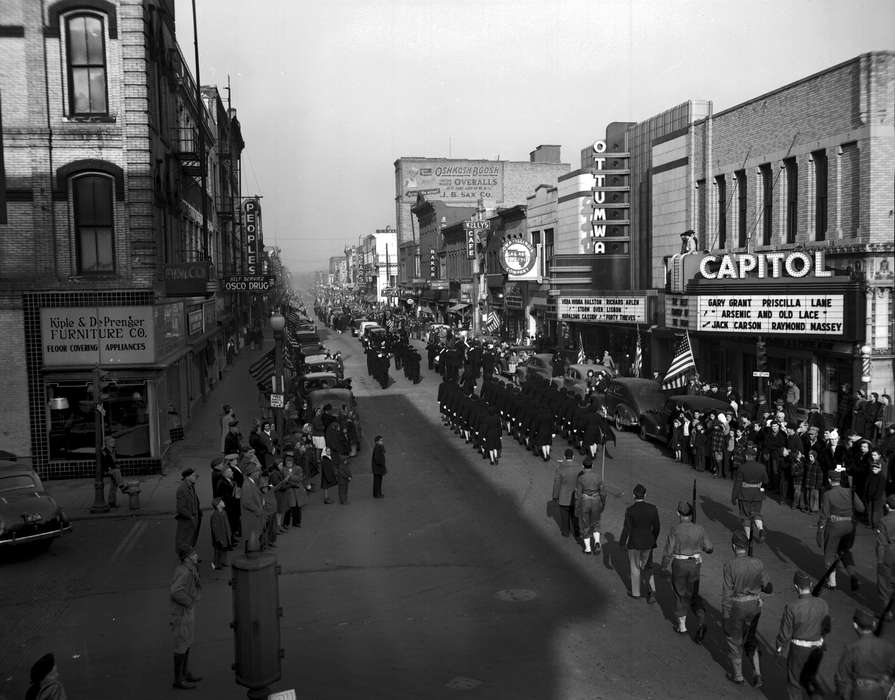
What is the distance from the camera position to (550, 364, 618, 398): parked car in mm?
29984

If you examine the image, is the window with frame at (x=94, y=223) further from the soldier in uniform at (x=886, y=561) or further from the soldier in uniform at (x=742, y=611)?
the soldier in uniform at (x=886, y=561)

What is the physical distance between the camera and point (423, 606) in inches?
506

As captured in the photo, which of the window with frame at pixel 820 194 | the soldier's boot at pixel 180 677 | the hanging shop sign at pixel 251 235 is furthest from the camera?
the hanging shop sign at pixel 251 235

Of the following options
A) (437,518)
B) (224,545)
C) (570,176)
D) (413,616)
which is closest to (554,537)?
(437,518)

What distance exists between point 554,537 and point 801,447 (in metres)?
5.85

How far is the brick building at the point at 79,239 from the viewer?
23.0 meters

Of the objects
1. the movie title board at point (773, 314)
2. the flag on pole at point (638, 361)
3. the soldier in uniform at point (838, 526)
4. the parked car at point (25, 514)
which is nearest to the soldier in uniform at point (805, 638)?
the soldier in uniform at point (838, 526)

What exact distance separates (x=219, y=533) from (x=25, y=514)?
384 centimetres

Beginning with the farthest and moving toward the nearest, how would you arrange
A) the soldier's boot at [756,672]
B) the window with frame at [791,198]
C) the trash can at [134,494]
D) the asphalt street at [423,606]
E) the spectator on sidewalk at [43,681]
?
the window with frame at [791,198] < the trash can at [134,494] < the asphalt street at [423,606] < the soldier's boot at [756,672] < the spectator on sidewalk at [43,681]

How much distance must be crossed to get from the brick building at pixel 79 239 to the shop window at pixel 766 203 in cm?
1999

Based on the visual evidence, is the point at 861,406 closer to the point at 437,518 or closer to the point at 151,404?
the point at 437,518

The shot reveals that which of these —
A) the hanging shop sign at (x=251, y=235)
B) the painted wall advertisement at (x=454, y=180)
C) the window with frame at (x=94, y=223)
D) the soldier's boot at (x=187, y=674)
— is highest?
the painted wall advertisement at (x=454, y=180)

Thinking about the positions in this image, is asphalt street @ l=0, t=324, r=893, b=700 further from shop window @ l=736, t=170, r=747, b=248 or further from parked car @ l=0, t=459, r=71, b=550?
shop window @ l=736, t=170, r=747, b=248

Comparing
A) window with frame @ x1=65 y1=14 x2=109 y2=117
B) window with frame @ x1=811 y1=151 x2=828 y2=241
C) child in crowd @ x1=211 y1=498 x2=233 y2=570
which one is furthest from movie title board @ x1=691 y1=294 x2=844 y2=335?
window with frame @ x1=65 y1=14 x2=109 y2=117
